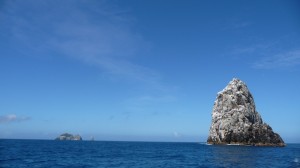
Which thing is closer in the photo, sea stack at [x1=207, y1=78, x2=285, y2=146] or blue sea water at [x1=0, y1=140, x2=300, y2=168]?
blue sea water at [x1=0, y1=140, x2=300, y2=168]

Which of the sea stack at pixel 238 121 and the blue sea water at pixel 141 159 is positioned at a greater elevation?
the sea stack at pixel 238 121

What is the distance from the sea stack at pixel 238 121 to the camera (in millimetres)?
141125

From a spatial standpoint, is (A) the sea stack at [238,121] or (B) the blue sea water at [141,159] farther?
(A) the sea stack at [238,121]

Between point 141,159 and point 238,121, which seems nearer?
point 141,159

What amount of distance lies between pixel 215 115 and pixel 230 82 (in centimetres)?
Result: 1943

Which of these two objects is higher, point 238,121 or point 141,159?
point 238,121

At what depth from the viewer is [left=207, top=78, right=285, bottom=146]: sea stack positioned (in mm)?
141125

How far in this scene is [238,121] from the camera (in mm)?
141875

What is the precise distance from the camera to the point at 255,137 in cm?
14150

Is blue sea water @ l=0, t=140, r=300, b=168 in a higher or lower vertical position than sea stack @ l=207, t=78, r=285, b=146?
lower

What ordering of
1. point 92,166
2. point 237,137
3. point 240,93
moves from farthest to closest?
point 240,93, point 237,137, point 92,166

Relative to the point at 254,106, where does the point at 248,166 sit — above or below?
below

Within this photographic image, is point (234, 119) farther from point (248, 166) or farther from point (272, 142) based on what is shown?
point (248, 166)

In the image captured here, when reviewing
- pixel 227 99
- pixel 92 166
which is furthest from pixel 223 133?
pixel 92 166
